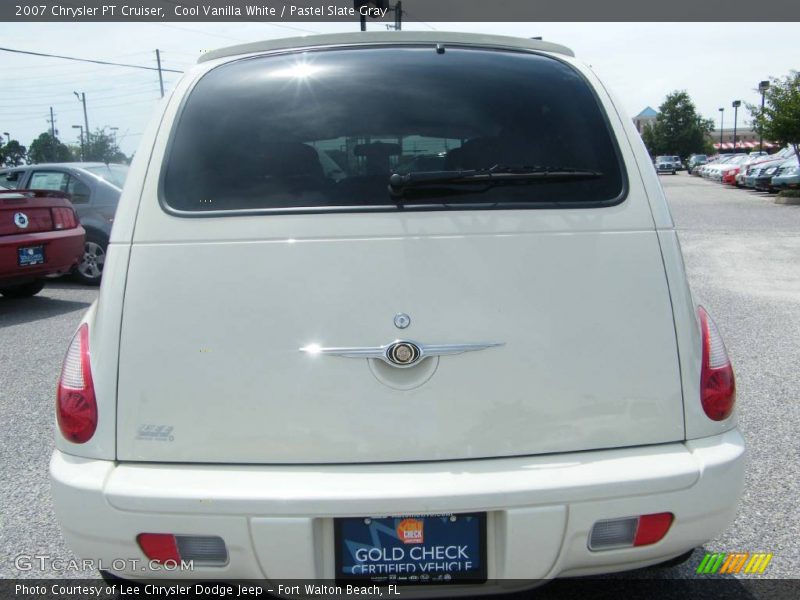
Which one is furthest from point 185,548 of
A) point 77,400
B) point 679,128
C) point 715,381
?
point 679,128

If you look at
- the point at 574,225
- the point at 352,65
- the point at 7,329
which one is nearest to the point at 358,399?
the point at 574,225

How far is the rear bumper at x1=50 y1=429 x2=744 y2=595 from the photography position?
1.83 metres

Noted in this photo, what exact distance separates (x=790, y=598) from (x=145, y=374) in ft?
7.11

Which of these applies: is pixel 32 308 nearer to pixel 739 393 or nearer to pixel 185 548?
pixel 739 393

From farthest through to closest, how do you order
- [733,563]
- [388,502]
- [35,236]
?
[35,236] < [733,563] < [388,502]

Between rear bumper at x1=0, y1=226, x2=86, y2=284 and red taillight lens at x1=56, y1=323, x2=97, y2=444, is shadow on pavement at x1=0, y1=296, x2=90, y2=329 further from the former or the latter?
red taillight lens at x1=56, y1=323, x2=97, y2=444

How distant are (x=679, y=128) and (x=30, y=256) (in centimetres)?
8326

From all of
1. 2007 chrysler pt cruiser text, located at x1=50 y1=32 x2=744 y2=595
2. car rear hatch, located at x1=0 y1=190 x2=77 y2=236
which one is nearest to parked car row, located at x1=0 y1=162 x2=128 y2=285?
car rear hatch, located at x1=0 y1=190 x2=77 y2=236

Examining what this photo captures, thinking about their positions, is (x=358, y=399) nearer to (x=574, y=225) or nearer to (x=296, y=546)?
(x=296, y=546)

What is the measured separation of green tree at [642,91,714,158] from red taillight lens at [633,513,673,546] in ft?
277

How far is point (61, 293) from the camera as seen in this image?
912cm

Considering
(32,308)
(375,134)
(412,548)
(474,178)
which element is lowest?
(32,308)

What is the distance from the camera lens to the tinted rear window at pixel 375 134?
81.4 inches

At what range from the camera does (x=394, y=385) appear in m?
1.92
